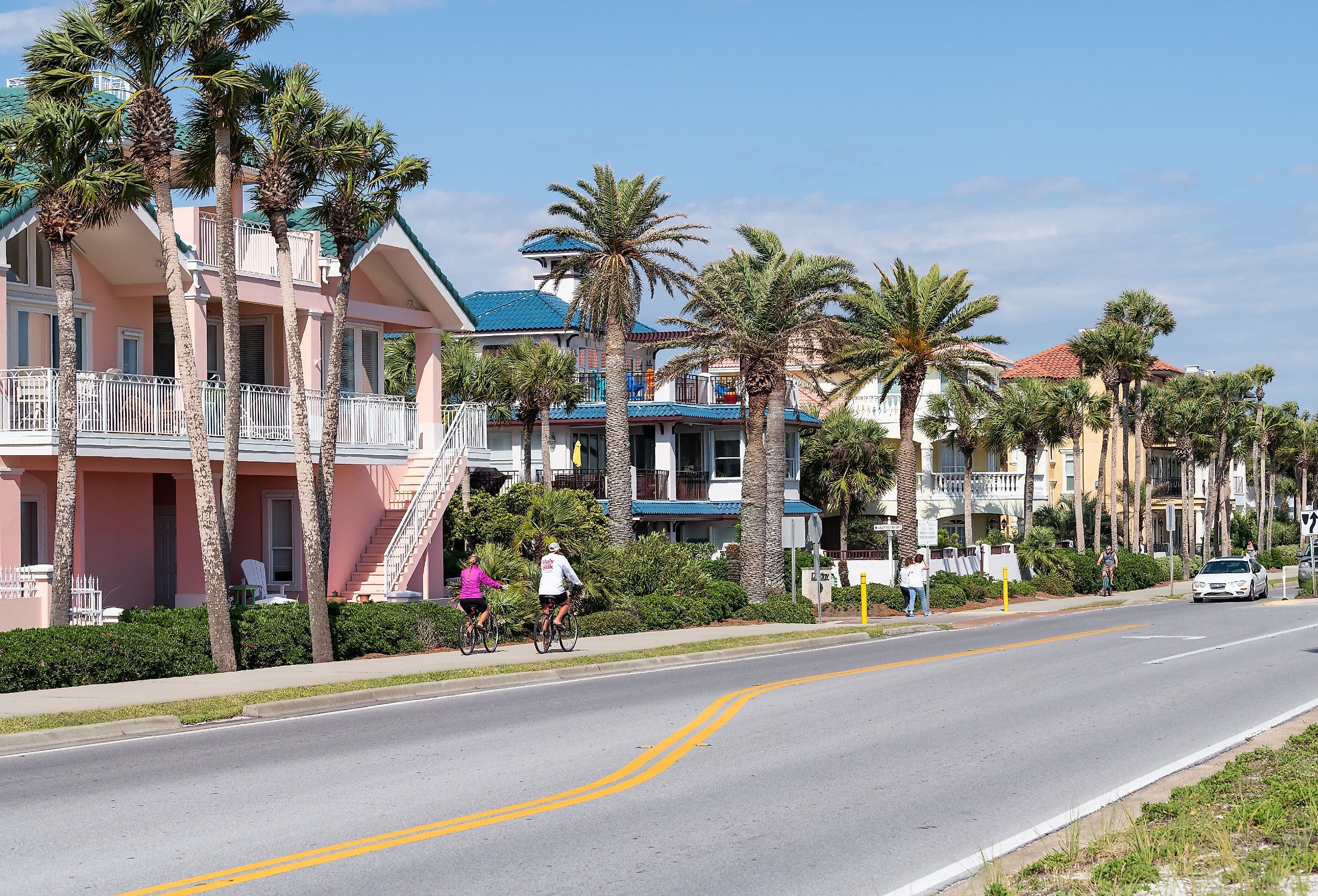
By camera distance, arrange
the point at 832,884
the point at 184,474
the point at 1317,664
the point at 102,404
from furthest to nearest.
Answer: the point at 184,474
the point at 102,404
the point at 1317,664
the point at 832,884

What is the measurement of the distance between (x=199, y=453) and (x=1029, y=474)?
5175 centimetres

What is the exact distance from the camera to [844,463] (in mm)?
66625

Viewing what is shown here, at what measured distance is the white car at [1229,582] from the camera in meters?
47.0

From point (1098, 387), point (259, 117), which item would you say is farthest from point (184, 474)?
point (1098, 387)

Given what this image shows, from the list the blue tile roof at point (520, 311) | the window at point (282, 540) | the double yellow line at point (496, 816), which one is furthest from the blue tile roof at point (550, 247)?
the double yellow line at point (496, 816)

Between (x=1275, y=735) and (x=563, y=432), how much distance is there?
45573mm

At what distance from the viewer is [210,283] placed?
27.0 m

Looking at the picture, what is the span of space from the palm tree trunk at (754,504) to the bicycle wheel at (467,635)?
13781 mm

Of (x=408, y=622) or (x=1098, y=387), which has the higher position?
(x=1098, y=387)

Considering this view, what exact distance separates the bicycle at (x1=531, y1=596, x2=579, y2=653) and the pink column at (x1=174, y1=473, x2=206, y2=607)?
296 inches

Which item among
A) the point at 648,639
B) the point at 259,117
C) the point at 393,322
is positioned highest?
the point at 259,117

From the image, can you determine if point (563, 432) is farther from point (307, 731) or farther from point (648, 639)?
point (307, 731)

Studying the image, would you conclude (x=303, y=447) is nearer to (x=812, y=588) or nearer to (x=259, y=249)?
(x=259, y=249)

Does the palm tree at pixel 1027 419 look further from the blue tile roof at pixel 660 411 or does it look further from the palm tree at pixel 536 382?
the palm tree at pixel 536 382
